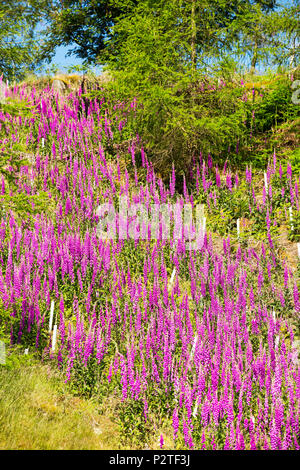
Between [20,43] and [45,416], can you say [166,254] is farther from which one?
[20,43]

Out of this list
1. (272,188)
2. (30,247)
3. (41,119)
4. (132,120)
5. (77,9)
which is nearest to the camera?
(30,247)

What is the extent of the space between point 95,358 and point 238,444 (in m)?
1.89

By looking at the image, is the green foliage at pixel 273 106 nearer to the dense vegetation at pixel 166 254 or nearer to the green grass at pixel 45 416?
the dense vegetation at pixel 166 254

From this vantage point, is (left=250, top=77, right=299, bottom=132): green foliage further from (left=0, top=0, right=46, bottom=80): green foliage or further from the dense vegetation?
(left=0, top=0, right=46, bottom=80): green foliage

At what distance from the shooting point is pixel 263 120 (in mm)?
9570

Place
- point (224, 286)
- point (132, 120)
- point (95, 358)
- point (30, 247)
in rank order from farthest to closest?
point (132, 120), point (30, 247), point (224, 286), point (95, 358)

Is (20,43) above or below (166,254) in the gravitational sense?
above

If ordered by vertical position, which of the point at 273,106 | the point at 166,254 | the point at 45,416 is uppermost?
the point at 273,106

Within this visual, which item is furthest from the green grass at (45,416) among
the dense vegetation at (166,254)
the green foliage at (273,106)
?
the green foliage at (273,106)

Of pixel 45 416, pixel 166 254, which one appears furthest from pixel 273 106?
pixel 45 416

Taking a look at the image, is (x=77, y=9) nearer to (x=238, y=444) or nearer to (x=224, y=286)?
(x=224, y=286)

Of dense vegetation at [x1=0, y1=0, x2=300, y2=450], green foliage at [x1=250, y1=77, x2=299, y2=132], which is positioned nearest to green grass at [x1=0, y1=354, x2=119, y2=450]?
dense vegetation at [x1=0, y1=0, x2=300, y2=450]

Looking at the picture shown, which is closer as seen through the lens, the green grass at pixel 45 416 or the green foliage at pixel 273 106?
the green grass at pixel 45 416
